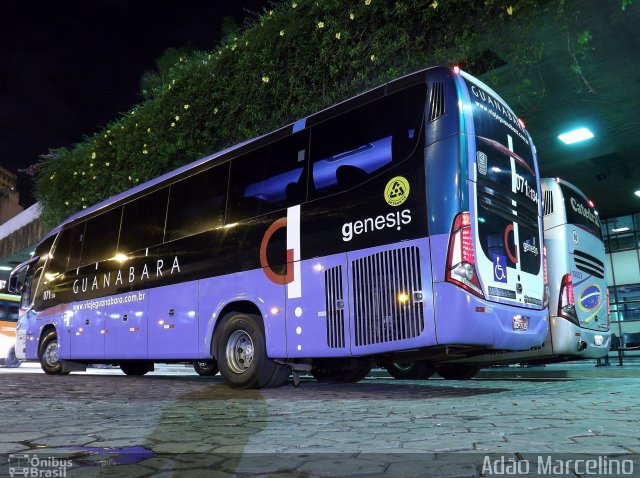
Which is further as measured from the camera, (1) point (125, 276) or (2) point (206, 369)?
(2) point (206, 369)

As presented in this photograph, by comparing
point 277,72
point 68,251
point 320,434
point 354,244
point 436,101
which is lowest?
point 320,434

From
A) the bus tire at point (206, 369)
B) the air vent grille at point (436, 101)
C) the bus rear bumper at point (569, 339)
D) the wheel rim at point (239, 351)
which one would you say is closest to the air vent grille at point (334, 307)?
the wheel rim at point (239, 351)

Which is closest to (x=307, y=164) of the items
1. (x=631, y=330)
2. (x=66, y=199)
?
(x=66, y=199)

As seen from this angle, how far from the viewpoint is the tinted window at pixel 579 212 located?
9.45 meters

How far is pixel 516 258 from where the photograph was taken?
7.04m

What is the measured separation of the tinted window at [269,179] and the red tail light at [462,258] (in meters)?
2.35

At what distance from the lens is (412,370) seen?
447 inches

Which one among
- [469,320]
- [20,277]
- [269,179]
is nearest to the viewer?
[469,320]

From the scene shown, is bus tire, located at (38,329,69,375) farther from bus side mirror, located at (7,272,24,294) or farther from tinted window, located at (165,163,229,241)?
tinted window, located at (165,163,229,241)

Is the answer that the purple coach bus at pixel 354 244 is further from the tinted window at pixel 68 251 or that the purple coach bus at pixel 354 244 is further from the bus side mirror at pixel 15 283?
the bus side mirror at pixel 15 283

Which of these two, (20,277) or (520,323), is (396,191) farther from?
(20,277)

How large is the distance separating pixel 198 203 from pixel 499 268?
5.08 metres

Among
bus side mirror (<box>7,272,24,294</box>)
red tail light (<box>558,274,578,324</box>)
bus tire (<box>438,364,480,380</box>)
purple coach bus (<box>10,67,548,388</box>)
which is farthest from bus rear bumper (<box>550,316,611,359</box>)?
bus side mirror (<box>7,272,24,294</box>)

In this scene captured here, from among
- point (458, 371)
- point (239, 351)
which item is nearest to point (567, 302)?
point (458, 371)
